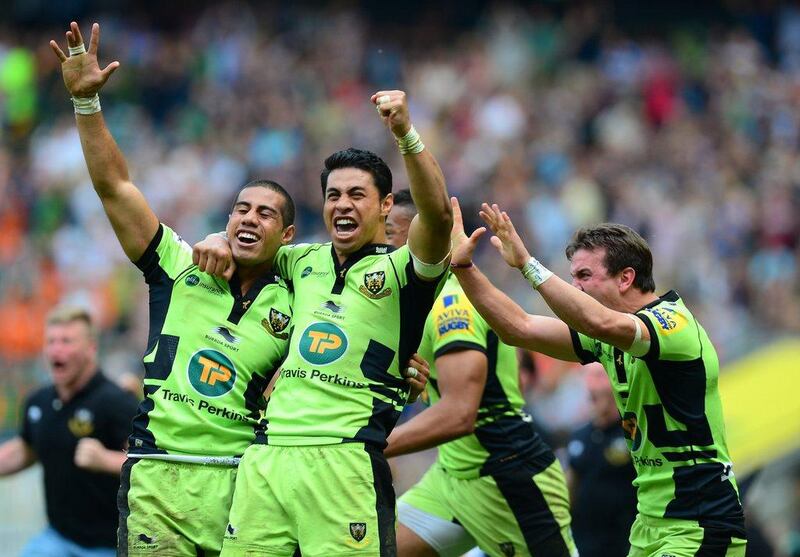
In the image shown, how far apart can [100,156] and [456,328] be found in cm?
260

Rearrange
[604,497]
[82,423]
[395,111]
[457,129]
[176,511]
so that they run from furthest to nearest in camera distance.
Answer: [457,129], [604,497], [82,423], [176,511], [395,111]

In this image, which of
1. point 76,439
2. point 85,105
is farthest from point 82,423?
point 85,105

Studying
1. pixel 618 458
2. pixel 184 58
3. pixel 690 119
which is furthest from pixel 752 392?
pixel 184 58

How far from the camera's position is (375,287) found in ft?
21.8

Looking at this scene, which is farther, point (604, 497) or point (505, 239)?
point (604, 497)

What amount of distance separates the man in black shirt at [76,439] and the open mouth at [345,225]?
10.7 feet

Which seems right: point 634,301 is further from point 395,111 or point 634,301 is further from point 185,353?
point 185,353

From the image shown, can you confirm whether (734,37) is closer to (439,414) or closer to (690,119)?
(690,119)

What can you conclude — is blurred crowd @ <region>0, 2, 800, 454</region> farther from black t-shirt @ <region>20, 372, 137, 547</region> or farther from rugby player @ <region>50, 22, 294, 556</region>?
rugby player @ <region>50, 22, 294, 556</region>

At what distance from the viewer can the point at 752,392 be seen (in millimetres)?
13500

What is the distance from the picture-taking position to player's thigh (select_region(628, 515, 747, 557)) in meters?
6.62

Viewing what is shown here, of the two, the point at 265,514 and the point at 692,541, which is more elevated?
the point at 692,541

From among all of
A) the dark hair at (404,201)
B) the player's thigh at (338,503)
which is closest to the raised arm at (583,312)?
the player's thigh at (338,503)

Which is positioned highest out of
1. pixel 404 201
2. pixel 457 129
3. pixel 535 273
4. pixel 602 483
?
pixel 457 129
